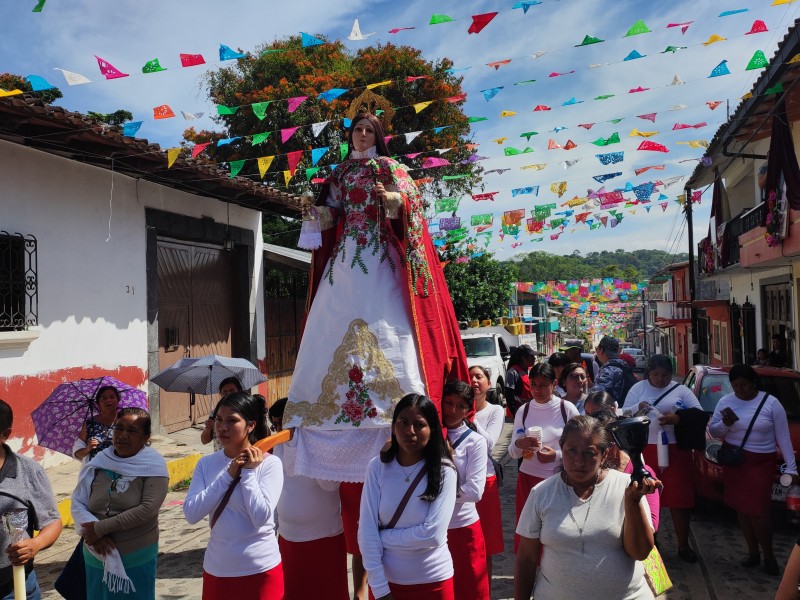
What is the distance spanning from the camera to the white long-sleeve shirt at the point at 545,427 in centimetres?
446

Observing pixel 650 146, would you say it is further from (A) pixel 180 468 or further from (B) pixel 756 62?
(A) pixel 180 468

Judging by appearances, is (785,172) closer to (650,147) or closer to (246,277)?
(650,147)

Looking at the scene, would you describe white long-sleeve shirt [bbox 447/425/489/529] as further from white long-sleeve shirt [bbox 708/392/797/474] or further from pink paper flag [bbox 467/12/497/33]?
pink paper flag [bbox 467/12/497/33]

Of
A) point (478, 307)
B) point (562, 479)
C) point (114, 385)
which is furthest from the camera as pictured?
point (478, 307)

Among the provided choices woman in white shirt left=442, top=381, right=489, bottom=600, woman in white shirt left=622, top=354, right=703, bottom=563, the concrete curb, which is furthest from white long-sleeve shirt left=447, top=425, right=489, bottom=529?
the concrete curb

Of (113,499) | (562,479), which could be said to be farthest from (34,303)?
(562,479)

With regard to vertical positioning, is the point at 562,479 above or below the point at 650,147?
below

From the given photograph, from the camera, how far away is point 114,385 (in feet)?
Answer: 15.0

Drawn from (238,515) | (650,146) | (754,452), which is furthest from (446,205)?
(238,515)

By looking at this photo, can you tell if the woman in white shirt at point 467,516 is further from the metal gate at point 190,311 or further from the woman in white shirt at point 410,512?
→ the metal gate at point 190,311

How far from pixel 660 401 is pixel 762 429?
28.6 inches

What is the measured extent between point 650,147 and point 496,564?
6.10m

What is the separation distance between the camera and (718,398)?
6.98 metres

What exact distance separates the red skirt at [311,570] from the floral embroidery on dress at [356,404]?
678 millimetres
